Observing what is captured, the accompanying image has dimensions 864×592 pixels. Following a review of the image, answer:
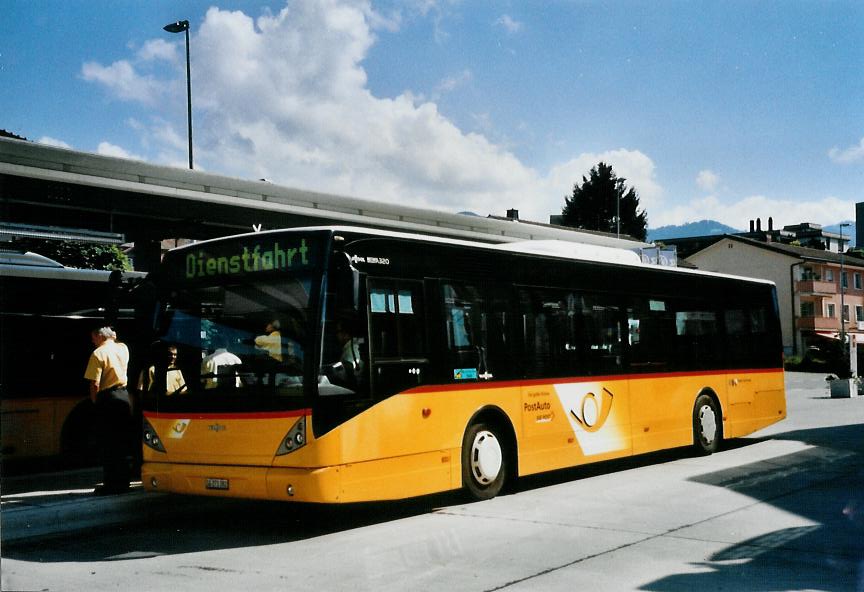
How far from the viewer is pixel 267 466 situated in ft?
28.8

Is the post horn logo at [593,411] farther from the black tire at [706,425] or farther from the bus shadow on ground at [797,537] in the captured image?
the black tire at [706,425]

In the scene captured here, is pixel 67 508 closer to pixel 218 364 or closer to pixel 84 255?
pixel 218 364

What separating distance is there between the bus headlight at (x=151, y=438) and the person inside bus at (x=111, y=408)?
3.30 ft

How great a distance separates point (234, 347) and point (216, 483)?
129cm

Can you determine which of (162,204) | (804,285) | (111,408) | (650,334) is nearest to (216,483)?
(111,408)

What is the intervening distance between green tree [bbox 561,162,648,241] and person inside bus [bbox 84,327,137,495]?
81.6m

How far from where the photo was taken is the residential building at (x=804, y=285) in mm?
84875

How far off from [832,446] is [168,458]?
1195 centimetres

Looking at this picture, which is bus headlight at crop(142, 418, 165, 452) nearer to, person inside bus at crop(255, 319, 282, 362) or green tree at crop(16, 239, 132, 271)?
person inside bus at crop(255, 319, 282, 362)

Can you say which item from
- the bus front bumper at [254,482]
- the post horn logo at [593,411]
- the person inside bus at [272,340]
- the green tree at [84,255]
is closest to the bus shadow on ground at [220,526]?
the bus front bumper at [254,482]

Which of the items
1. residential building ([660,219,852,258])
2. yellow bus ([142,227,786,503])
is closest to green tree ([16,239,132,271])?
yellow bus ([142,227,786,503])

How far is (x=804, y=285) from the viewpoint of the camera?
85.0m

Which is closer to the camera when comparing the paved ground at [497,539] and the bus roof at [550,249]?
the paved ground at [497,539]

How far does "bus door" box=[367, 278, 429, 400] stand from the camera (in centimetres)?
934
